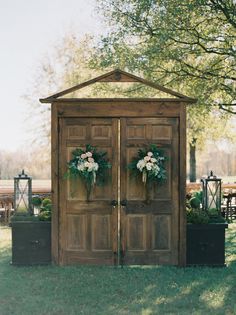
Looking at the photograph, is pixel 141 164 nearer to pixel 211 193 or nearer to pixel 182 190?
pixel 182 190

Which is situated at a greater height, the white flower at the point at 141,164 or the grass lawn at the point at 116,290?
the white flower at the point at 141,164

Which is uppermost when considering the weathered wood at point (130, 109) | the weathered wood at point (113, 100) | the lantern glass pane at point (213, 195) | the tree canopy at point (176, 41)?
the tree canopy at point (176, 41)

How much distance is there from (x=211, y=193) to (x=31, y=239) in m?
3.57

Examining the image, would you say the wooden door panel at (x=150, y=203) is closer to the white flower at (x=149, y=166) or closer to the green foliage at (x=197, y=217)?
the green foliage at (x=197, y=217)

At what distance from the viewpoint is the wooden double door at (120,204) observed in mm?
9258

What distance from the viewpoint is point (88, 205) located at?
9.28m

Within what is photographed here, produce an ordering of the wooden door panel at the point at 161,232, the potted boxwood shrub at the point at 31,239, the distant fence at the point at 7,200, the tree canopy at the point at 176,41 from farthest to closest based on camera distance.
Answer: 1. the distant fence at the point at 7,200
2. the tree canopy at the point at 176,41
3. the potted boxwood shrub at the point at 31,239
4. the wooden door panel at the point at 161,232

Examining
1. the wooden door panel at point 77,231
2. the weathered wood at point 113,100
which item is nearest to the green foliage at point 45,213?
the wooden door panel at point 77,231

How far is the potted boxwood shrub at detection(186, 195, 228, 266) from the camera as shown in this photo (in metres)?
9.38

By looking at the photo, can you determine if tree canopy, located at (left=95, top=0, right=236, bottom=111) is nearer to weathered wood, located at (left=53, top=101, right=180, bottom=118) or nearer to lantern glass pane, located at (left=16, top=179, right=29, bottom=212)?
weathered wood, located at (left=53, top=101, right=180, bottom=118)

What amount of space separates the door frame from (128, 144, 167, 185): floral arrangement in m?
0.43

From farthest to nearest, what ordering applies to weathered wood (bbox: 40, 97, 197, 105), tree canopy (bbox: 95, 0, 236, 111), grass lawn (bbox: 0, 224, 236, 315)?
tree canopy (bbox: 95, 0, 236, 111) < weathered wood (bbox: 40, 97, 197, 105) < grass lawn (bbox: 0, 224, 236, 315)

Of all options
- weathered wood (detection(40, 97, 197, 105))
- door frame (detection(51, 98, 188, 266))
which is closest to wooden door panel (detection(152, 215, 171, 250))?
door frame (detection(51, 98, 188, 266))

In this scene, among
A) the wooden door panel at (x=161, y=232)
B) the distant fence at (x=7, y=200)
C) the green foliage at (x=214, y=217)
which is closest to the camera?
the wooden door panel at (x=161, y=232)
